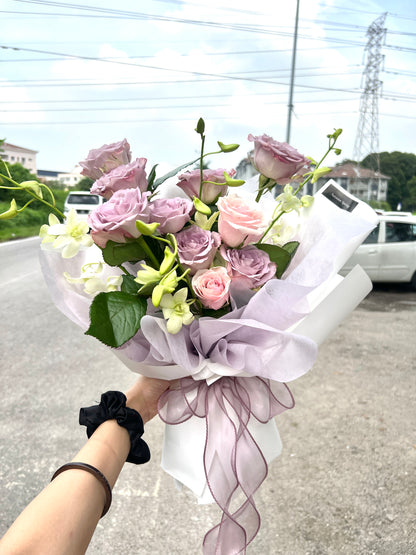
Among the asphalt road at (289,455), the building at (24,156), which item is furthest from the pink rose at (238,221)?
the building at (24,156)

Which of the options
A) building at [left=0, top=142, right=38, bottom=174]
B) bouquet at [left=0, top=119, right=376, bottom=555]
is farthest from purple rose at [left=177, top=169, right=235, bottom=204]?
building at [left=0, top=142, right=38, bottom=174]

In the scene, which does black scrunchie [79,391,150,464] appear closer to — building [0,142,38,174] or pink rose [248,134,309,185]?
pink rose [248,134,309,185]

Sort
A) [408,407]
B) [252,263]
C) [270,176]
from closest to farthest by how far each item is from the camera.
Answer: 1. [252,263]
2. [270,176]
3. [408,407]

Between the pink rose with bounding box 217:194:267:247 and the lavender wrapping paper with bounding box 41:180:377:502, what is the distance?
145 mm

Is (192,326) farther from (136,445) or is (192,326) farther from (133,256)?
(136,445)

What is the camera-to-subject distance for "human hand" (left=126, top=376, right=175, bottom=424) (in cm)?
150

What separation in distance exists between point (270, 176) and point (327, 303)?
37 centimetres

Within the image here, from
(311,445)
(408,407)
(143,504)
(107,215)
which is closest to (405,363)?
(408,407)

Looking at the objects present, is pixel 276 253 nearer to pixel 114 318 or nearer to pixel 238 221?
pixel 238 221

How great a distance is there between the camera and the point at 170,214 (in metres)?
1.21

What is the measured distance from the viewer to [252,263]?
4.10ft

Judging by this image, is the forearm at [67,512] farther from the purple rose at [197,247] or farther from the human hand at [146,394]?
the purple rose at [197,247]

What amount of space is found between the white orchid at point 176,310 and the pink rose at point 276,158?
425 millimetres

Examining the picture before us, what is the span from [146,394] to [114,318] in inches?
16.1
